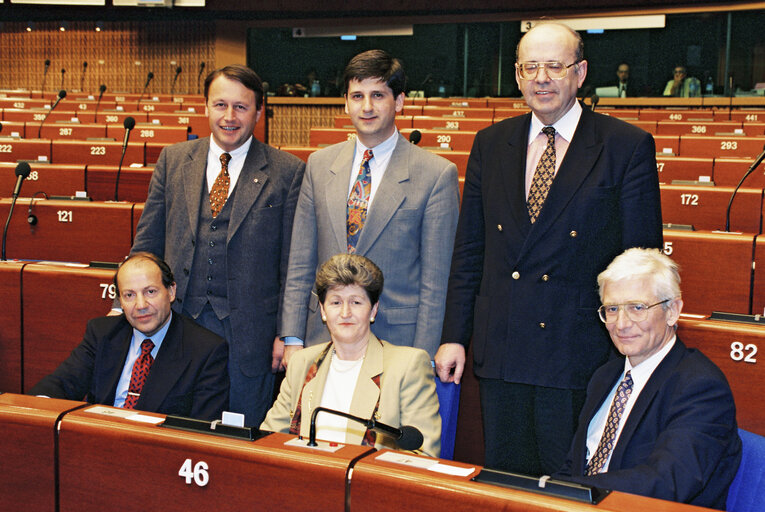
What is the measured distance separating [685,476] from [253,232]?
4.31 feet

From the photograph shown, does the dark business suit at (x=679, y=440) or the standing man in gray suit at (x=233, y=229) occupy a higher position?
the standing man in gray suit at (x=233, y=229)

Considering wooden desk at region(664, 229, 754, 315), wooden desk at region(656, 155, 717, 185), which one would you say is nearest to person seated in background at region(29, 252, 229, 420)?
wooden desk at region(664, 229, 754, 315)

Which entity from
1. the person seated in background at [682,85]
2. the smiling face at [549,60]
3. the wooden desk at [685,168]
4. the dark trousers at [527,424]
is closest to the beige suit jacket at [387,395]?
the dark trousers at [527,424]

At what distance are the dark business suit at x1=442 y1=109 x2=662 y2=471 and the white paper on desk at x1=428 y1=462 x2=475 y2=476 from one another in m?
0.63

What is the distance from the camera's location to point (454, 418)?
1823 mm

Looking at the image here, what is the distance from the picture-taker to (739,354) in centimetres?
193

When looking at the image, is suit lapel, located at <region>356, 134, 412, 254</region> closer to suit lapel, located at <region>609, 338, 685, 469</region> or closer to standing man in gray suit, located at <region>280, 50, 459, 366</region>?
standing man in gray suit, located at <region>280, 50, 459, 366</region>

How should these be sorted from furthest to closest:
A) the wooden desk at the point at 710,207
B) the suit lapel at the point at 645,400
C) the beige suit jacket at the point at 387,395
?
the wooden desk at the point at 710,207, the beige suit jacket at the point at 387,395, the suit lapel at the point at 645,400

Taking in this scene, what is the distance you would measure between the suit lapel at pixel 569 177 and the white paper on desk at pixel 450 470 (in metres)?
0.71

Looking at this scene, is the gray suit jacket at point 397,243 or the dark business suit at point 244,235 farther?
the dark business suit at point 244,235

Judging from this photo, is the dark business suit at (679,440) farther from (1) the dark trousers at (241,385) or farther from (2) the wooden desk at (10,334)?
(2) the wooden desk at (10,334)

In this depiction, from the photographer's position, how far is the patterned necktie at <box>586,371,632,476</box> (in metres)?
1.47

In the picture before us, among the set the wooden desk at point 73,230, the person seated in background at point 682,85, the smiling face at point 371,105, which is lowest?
the wooden desk at point 73,230

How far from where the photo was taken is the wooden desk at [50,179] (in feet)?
13.0
